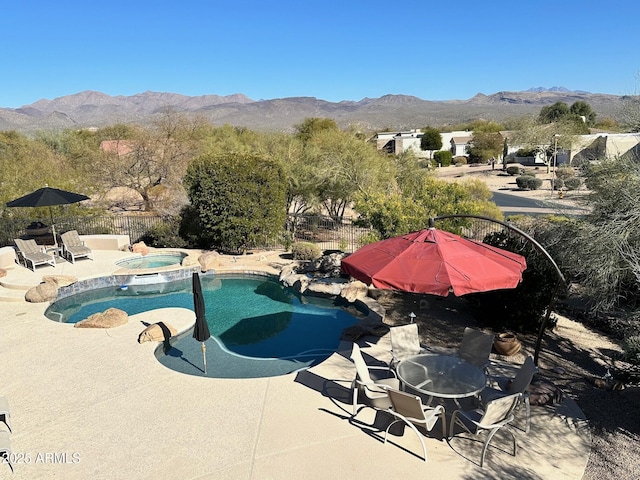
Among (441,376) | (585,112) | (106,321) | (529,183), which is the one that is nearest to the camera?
(441,376)

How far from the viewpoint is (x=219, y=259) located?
16500 mm

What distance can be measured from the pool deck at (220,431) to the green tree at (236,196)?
8.73 metres

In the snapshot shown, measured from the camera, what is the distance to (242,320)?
11.5 meters

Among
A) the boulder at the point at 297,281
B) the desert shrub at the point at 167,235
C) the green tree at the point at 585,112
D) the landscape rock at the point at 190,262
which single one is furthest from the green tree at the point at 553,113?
the landscape rock at the point at 190,262

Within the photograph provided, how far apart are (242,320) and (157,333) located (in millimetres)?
2480

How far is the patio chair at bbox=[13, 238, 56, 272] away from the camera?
1490cm

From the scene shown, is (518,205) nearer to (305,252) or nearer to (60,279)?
(305,252)

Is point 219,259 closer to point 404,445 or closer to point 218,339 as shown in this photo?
point 218,339

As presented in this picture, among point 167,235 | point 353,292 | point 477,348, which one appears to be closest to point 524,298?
point 477,348

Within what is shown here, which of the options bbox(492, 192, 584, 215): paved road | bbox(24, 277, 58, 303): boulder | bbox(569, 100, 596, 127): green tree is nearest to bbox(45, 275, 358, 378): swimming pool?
bbox(24, 277, 58, 303): boulder

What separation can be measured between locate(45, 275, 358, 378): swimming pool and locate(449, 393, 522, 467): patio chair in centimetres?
345

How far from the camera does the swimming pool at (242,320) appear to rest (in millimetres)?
8922

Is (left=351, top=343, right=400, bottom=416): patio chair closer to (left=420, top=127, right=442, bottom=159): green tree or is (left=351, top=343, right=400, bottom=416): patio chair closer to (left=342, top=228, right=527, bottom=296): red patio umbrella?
(left=342, top=228, right=527, bottom=296): red patio umbrella

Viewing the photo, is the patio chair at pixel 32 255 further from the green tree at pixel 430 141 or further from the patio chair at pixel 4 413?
the green tree at pixel 430 141
